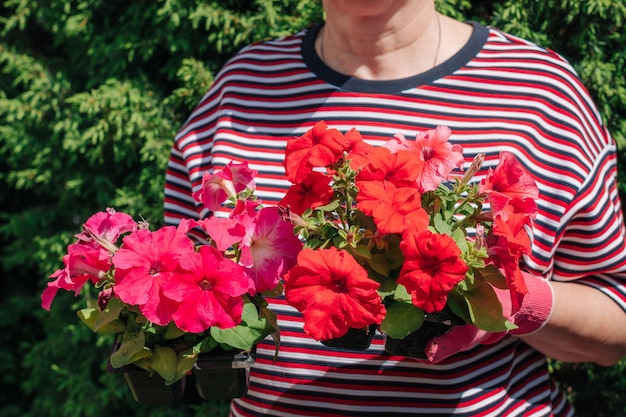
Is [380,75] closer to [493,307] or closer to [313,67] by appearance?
[313,67]

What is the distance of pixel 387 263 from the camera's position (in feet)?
4.01

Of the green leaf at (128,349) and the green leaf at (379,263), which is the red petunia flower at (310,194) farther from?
the green leaf at (128,349)

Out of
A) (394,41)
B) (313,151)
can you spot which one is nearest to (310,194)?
(313,151)

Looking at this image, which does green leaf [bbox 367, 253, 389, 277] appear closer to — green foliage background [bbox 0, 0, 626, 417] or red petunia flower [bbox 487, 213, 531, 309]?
red petunia flower [bbox 487, 213, 531, 309]

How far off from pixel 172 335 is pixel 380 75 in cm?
85

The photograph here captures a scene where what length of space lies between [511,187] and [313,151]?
326 millimetres

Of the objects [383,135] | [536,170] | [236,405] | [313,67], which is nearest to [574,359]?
[536,170]

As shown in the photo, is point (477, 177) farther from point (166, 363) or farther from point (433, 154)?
point (166, 363)

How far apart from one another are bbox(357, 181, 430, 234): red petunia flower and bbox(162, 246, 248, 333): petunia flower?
0.73ft

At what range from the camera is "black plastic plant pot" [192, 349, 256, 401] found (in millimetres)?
1323

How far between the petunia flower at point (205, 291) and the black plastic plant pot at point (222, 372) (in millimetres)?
173

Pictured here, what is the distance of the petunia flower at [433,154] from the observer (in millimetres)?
1228

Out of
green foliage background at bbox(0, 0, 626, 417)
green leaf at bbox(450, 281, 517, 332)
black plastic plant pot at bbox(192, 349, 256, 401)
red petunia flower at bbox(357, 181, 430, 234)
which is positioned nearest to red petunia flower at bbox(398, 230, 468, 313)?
red petunia flower at bbox(357, 181, 430, 234)

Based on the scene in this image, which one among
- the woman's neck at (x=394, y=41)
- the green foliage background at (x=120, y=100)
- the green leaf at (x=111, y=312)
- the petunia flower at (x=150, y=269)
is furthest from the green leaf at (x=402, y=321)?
the green foliage background at (x=120, y=100)
